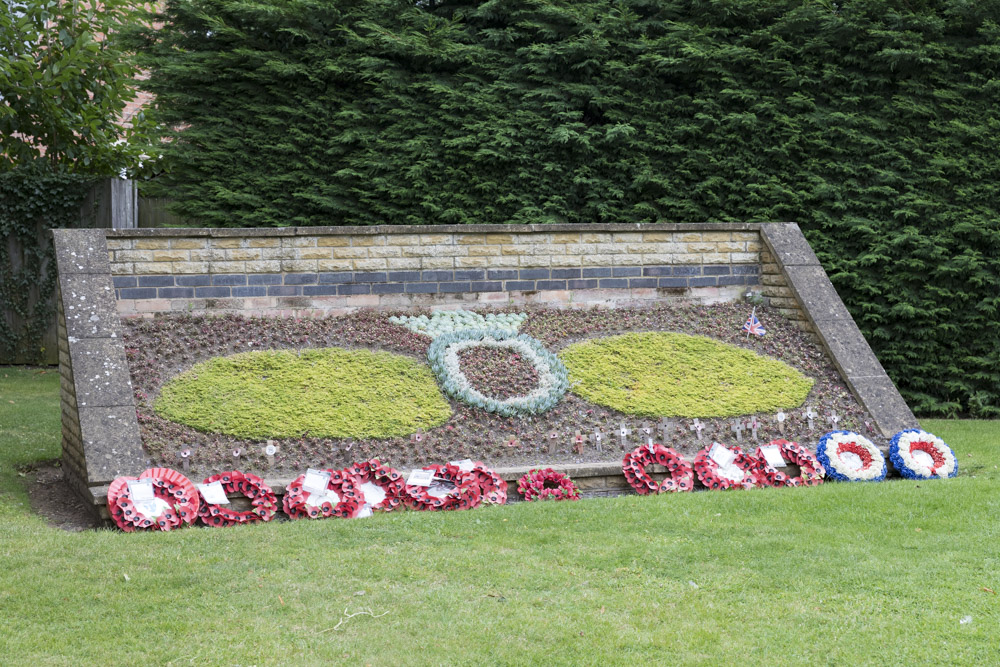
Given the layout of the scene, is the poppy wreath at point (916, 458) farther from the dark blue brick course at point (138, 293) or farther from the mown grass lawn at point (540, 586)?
the dark blue brick course at point (138, 293)

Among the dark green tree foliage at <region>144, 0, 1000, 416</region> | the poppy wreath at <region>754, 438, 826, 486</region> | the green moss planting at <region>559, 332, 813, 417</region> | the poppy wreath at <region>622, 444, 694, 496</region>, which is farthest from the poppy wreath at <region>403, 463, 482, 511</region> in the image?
the dark green tree foliage at <region>144, 0, 1000, 416</region>

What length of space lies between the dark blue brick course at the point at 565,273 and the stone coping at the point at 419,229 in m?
0.32

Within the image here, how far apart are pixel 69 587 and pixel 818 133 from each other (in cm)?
738

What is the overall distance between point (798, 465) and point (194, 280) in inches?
169

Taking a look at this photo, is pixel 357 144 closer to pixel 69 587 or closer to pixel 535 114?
pixel 535 114

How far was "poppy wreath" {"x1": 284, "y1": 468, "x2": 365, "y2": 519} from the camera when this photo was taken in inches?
198

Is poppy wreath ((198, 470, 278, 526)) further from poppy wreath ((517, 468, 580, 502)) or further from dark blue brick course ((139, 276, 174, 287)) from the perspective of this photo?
dark blue brick course ((139, 276, 174, 287))

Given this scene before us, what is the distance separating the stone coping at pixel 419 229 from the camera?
648 centimetres

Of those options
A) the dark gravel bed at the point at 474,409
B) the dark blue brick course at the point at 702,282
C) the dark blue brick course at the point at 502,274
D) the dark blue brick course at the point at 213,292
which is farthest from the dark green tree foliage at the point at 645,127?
the dark blue brick course at the point at 213,292

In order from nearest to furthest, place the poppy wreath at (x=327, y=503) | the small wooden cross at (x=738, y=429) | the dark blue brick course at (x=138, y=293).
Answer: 1. the poppy wreath at (x=327, y=503)
2. the small wooden cross at (x=738, y=429)
3. the dark blue brick course at (x=138, y=293)

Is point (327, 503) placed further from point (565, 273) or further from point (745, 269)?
point (745, 269)

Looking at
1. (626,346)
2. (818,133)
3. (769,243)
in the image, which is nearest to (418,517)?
(626,346)

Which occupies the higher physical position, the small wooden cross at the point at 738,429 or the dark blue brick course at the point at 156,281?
the dark blue brick course at the point at 156,281

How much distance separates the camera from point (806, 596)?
3.65 metres
